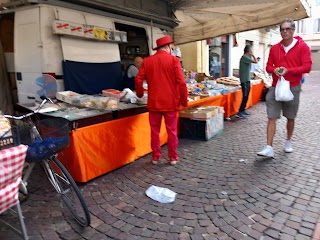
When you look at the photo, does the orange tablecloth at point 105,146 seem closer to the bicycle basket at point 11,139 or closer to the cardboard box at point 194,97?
the bicycle basket at point 11,139

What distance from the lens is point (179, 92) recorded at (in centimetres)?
401

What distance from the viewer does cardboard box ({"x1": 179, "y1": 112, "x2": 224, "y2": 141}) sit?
17.2 ft

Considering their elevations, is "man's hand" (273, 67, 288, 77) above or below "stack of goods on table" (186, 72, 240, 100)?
above

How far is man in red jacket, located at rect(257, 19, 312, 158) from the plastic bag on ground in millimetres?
1715

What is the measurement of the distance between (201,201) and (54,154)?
5.38 feet

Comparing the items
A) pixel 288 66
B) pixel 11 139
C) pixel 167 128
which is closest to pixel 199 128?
pixel 167 128

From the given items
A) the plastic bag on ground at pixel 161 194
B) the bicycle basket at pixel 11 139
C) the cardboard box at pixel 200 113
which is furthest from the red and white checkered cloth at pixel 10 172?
the cardboard box at pixel 200 113

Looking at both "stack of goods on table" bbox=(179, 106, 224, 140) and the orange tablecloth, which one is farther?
"stack of goods on table" bbox=(179, 106, 224, 140)

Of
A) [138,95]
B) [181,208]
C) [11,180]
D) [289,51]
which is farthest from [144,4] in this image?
[11,180]

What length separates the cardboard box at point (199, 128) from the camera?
17.2ft

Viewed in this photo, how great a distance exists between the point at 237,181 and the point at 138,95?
190 centimetres

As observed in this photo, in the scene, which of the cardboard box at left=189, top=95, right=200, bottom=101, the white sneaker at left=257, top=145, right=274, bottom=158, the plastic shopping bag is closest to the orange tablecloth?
the cardboard box at left=189, top=95, right=200, bottom=101

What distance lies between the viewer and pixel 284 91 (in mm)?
3859

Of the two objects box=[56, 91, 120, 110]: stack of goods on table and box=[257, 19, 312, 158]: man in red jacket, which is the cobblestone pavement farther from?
box=[56, 91, 120, 110]: stack of goods on table
